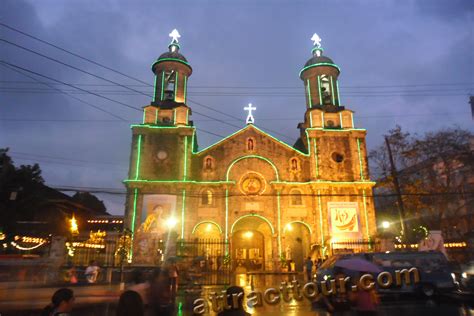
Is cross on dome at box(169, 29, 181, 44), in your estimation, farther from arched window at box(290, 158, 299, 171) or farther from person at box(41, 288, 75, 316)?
person at box(41, 288, 75, 316)

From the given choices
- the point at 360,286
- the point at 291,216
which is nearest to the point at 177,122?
the point at 291,216

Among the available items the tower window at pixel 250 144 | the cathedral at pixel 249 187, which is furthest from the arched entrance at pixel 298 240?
the tower window at pixel 250 144

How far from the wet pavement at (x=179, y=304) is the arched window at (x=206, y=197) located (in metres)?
15.2

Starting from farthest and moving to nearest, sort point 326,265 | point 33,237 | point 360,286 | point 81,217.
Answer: point 81,217 < point 33,237 < point 326,265 < point 360,286

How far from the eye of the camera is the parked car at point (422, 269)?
13.1 meters

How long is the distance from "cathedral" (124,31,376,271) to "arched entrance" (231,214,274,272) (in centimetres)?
8

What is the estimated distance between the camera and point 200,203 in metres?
28.3

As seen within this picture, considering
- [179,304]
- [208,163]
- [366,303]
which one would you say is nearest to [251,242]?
[208,163]

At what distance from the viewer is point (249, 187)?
95.7 ft

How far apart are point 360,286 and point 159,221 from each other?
22.6 meters

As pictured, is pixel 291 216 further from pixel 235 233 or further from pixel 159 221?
pixel 159 221

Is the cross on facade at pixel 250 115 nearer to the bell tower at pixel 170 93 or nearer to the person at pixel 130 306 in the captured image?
the bell tower at pixel 170 93

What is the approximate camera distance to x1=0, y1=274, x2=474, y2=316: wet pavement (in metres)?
9.73

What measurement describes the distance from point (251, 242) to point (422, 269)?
56.8 ft
